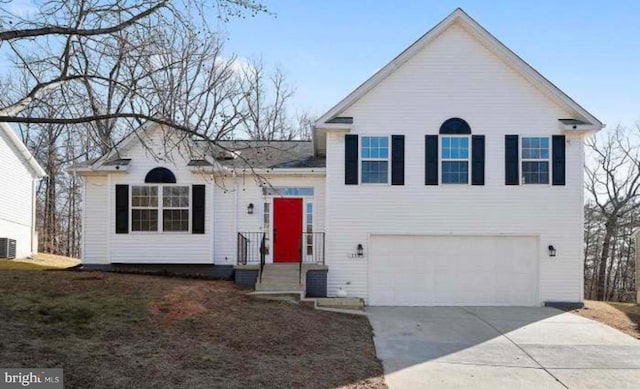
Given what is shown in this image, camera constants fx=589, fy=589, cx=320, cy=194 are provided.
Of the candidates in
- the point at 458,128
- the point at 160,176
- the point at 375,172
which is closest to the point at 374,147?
the point at 375,172

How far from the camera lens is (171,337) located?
31.8 feet

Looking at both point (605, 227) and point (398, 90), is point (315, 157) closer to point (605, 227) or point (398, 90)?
point (398, 90)

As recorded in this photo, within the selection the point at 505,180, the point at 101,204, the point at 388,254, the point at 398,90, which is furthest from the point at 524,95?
the point at 101,204

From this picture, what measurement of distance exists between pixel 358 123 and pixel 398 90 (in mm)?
1437

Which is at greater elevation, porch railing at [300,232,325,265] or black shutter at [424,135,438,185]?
black shutter at [424,135,438,185]

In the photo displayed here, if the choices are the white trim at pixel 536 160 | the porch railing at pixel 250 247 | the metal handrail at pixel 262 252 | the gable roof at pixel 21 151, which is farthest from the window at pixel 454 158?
the gable roof at pixel 21 151

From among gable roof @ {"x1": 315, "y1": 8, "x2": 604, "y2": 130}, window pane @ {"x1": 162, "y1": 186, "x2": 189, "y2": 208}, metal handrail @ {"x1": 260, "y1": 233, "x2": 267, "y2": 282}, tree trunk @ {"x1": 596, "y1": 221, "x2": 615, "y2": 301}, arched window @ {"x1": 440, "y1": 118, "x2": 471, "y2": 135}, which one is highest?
gable roof @ {"x1": 315, "y1": 8, "x2": 604, "y2": 130}

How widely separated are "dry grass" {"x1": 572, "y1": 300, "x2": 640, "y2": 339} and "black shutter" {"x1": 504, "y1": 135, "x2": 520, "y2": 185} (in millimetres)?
3816

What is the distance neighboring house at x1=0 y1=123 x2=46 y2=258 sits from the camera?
2266 centimetres

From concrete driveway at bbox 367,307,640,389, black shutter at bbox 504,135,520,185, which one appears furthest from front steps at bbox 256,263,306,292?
black shutter at bbox 504,135,520,185

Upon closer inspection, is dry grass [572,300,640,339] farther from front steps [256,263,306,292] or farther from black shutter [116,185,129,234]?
black shutter [116,185,129,234]

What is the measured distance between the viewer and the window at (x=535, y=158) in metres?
16.1

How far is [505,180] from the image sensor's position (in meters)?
16.1

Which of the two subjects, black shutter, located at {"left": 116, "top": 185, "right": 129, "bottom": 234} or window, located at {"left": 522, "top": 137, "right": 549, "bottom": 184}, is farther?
black shutter, located at {"left": 116, "top": 185, "right": 129, "bottom": 234}
